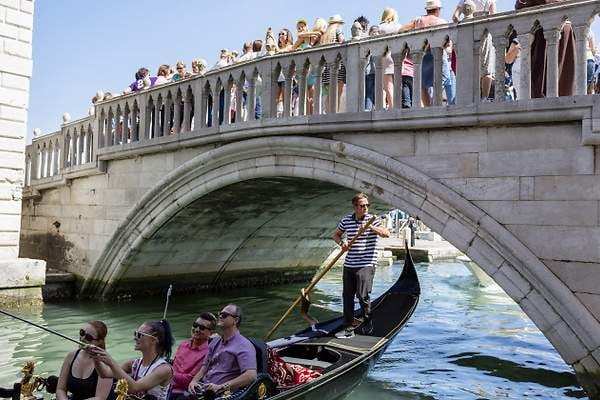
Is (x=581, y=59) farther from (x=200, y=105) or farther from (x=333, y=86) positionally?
(x=200, y=105)

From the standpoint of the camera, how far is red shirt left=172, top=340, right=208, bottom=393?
3.04 metres

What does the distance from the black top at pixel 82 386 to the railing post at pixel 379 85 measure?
2.76 meters

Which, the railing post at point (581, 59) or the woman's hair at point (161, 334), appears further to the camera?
the railing post at point (581, 59)

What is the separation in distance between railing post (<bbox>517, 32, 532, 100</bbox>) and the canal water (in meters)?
1.99

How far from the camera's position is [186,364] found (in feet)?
10.2

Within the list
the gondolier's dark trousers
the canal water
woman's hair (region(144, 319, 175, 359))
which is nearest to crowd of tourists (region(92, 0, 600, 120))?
the gondolier's dark trousers

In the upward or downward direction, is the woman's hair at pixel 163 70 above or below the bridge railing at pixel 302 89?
above

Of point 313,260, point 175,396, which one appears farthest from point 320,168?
point 313,260

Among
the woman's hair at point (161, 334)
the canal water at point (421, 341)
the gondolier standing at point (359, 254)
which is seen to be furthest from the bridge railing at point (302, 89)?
the woman's hair at point (161, 334)

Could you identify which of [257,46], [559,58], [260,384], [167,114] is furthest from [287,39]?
[260,384]

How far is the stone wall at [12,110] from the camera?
18.9 feet

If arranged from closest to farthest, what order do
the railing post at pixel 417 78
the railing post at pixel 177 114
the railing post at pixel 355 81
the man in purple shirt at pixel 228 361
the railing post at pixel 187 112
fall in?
the man in purple shirt at pixel 228 361
the railing post at pixel 417 78
the railing post at pixel 355 81
the railing post at pixel 187 112
the railing post at pixel 177 114

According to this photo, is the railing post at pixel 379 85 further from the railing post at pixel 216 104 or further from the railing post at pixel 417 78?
the railing post at pixel 216 104

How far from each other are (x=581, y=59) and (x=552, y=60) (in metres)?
0.17
